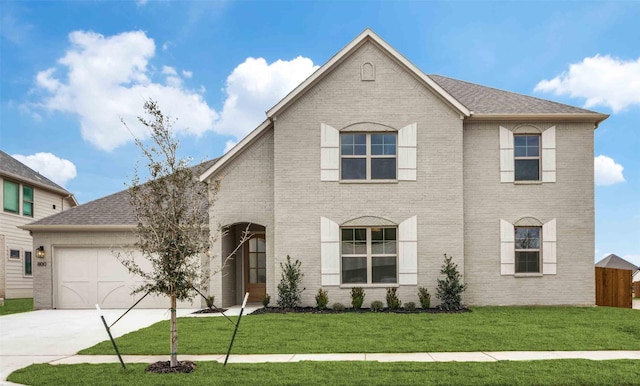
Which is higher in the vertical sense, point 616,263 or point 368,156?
point 368,156

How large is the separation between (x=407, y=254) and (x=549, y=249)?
4778mm

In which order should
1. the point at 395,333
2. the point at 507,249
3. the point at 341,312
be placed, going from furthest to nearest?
the point at 507,249
the point at 341,312
the point at 395,333

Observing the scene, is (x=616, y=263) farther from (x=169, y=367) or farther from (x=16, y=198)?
(x=16, y=198)

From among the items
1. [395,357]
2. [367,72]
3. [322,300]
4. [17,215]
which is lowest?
[322,300]

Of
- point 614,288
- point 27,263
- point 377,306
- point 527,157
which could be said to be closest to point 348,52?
point 527,157

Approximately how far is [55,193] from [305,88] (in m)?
19.7

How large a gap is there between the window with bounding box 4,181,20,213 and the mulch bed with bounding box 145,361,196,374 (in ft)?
63.8

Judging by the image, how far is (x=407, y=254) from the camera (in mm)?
15000

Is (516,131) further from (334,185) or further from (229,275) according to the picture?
(229,275)

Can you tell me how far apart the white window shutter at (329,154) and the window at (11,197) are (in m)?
16.8

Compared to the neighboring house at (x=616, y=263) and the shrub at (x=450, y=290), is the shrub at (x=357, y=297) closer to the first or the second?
the shrub at (x=450, y=290)

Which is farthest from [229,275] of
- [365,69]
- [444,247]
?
[365,69]

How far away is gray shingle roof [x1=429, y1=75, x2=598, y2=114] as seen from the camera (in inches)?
630

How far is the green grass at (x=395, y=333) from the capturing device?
9.09m
